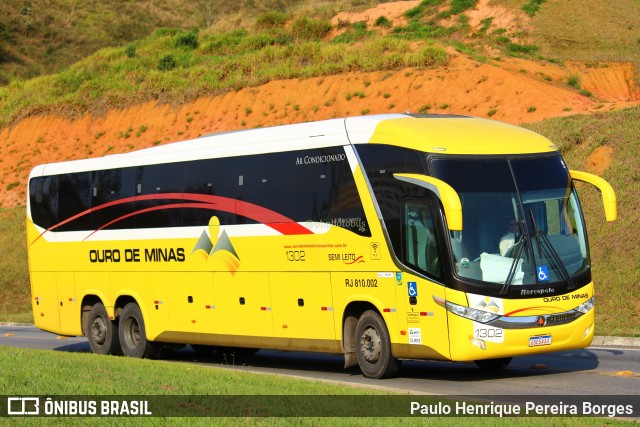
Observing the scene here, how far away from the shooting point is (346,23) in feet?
199

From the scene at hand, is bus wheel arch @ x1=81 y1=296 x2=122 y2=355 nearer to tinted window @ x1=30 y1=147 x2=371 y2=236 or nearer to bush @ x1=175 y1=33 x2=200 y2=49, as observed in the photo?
tinted window @ x1=30 y1=147 x2=371 y2=236

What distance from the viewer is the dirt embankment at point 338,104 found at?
1751 inches

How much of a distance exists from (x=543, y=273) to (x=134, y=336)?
9.52 m

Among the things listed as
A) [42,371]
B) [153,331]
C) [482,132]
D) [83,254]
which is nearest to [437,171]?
[482,132]

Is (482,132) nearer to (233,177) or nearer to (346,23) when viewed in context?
(233,177)

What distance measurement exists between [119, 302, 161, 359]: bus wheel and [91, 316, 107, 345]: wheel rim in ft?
1.82

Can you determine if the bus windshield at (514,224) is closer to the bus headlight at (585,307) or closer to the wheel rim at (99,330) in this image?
the bus headlight at (585,307)


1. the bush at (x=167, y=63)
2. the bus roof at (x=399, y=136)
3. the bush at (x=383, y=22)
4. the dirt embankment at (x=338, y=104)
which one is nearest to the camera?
the bus roof at (x=399, y=136)

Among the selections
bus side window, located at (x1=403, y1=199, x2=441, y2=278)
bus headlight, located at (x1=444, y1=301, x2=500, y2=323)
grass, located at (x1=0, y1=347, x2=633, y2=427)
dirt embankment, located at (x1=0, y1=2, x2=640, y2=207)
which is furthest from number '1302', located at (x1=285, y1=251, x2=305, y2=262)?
dirt embankment, located at (x1=0, y1=2, x2=640, y2=207)

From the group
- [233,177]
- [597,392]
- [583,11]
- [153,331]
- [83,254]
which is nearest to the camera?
[597,392]

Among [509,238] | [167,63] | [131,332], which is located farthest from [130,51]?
[509,238]

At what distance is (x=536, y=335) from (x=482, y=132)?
318 cm

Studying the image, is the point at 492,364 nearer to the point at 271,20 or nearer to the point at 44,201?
the point at 44,201

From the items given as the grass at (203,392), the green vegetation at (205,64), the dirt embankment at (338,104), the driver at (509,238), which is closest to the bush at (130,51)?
the green vegetation at (205,64)
